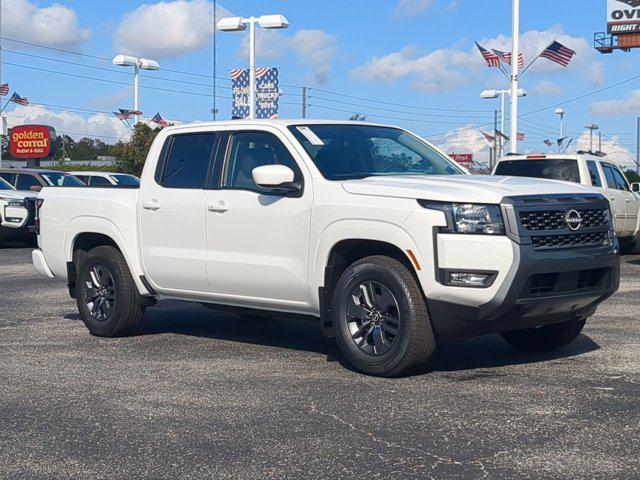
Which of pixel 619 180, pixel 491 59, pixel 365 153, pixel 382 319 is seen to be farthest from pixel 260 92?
pixel 382 319

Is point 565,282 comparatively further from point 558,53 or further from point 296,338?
point 558,53

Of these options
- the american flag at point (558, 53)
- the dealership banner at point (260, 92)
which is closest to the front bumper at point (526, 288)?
the american flag at point (558, 53)

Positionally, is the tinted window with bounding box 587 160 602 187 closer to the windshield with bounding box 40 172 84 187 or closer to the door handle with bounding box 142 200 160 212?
the door handle with bounding box 142 200 160 212

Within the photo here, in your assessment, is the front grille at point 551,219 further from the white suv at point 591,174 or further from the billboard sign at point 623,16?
the billboard sign at point 623,16

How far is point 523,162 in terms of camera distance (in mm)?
16641

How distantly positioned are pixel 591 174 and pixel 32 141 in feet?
111

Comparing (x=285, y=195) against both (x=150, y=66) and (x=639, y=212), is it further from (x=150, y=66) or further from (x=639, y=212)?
(x=150, y=66)

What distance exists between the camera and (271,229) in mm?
7637

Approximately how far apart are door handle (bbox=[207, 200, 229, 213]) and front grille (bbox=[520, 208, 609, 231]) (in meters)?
2.48

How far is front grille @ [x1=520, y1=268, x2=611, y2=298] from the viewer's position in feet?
21.7

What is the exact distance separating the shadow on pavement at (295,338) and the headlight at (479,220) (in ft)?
3.95

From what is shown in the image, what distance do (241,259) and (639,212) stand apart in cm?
1157

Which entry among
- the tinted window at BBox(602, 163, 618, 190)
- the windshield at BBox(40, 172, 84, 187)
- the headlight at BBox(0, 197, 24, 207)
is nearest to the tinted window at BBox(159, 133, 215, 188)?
the tinted window at BBox(602, 163, 618, 190)

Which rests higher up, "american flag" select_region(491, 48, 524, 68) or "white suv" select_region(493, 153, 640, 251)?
"american flag" select_region(491, 48, 524, 68)
